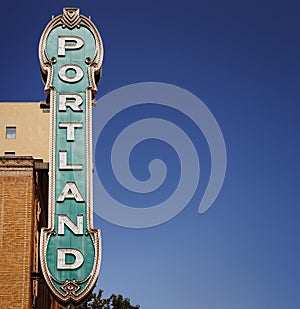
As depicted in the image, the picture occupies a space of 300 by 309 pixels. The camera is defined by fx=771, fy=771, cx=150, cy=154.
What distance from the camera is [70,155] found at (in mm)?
27906

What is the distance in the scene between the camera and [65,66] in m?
29.8

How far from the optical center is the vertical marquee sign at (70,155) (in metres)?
26.3

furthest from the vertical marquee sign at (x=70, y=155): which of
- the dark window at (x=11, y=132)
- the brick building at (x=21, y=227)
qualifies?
the dark window at (x=11, y=132)

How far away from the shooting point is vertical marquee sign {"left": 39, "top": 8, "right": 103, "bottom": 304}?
2631 cm

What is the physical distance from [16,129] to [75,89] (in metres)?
9.75

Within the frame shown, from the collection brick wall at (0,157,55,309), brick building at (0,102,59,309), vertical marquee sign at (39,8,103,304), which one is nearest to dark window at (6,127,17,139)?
brick building at (0,102,59,309)

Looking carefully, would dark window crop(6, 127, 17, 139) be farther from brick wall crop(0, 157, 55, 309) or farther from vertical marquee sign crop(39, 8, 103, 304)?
vertical marquee sign crop(39, 8, 103, 304)

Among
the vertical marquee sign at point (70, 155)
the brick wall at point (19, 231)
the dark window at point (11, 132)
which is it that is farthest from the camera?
the dark window at point (11, 132)

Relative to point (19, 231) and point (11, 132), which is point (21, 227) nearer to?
point (19, 231)

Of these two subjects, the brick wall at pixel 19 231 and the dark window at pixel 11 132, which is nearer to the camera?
the brick wall at pixel 19 231

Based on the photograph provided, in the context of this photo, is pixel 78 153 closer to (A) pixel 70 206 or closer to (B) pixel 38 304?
(A) pixel 70 206

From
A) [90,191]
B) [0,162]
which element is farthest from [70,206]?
[0,162]

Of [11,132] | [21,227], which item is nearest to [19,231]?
[21,227]

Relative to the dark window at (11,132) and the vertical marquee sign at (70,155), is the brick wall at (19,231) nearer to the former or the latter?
the vertical marquee sign at (70,155)
